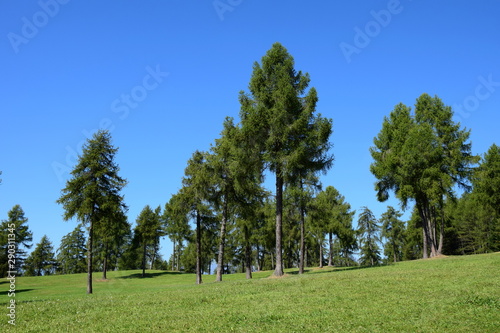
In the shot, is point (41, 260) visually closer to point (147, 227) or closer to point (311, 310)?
point (147, 227)

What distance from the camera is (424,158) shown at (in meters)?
32.2

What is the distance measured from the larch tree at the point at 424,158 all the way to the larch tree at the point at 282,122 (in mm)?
10686

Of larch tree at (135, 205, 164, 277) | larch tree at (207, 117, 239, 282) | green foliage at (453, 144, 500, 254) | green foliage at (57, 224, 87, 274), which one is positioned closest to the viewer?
larch tree at (207, 117, 239, 282)

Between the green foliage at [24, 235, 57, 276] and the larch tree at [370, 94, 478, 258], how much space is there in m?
82.6

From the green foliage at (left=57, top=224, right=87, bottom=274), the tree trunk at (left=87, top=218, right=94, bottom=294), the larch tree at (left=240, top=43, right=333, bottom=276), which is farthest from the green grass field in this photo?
the green foliage at (left=57, top=224, right=87, bottom=274)

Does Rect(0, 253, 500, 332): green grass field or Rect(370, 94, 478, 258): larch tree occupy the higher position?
Rect(370, 94, 478, 258): larch tree

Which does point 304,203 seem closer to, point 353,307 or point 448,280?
point 448,280

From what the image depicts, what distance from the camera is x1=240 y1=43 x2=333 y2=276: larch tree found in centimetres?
2444

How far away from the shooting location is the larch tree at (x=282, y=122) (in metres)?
24.4

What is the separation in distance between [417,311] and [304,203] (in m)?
21.5

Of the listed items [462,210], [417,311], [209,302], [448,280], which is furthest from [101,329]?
[462,210]

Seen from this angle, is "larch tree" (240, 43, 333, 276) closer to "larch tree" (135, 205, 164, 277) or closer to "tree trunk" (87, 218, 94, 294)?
"tree trunk" (87, 218, 94, 294)

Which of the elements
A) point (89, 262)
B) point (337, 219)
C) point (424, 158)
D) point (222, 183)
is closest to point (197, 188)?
Answer: point (222, 183)

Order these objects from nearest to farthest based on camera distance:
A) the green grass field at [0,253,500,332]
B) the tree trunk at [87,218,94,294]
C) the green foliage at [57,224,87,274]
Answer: the green grass field at [0,253,500,332], the tree trunk at [87,218,94,294], the green foliage at [57,224,87,274]
